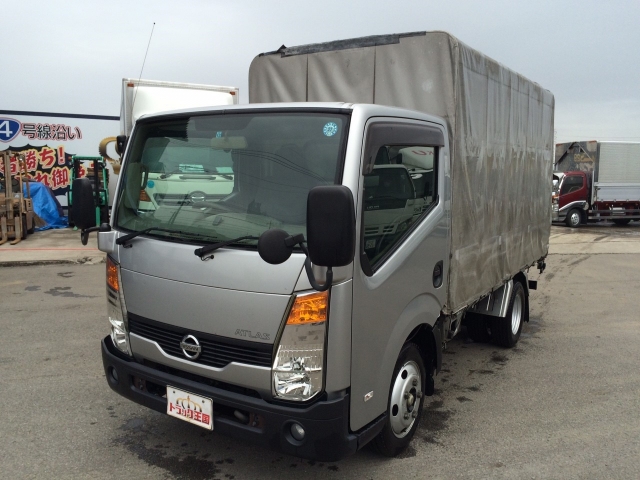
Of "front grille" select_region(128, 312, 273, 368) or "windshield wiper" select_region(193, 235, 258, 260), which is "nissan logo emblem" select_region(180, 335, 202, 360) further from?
"windshield wiper" select_region(193, 235, 258, 260)

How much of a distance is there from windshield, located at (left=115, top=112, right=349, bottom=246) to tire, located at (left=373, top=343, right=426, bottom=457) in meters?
1.21

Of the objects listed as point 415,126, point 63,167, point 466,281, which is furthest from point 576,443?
point 63,167

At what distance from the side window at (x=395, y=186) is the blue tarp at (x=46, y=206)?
15.0m

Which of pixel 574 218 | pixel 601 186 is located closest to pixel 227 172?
pixel 574 218

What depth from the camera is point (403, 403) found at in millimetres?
3469

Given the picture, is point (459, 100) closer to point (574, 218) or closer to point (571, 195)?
point (571, 195)

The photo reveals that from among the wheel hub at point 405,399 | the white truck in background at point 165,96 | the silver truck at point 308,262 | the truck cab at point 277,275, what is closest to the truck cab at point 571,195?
the white truck in background at point 165,96

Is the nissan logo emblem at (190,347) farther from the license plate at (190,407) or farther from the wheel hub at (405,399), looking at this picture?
the wheel hub at (405,399)

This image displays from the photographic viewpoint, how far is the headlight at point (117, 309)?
337 centimetres

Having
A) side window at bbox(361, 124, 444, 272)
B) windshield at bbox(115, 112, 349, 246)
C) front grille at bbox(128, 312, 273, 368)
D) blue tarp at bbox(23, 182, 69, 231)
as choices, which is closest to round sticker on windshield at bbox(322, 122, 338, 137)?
windshield at bbox(115, 112, 349, 246)

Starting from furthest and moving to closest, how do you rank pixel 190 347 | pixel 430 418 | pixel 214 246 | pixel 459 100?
pixel 430 418 < pixel 459 100 < pixel 190 347 < pixel 214 246

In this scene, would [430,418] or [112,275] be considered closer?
Answer: [112,275]

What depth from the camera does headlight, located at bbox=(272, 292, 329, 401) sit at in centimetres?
272

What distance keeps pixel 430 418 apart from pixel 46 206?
15.0 m
